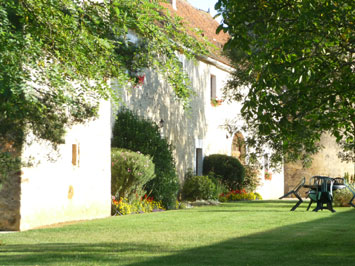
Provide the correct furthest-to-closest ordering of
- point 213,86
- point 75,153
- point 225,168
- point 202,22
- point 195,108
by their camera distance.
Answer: point 202,22 → point 213,86 → point 225,168 → point 195,108 → point 75,153

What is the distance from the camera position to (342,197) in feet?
67.8

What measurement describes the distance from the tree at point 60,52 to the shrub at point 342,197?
462 inches

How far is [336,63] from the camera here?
31.8 ft

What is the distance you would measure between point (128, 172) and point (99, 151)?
4.88 feet

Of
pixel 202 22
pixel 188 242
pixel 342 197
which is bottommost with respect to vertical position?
pixel 188 242

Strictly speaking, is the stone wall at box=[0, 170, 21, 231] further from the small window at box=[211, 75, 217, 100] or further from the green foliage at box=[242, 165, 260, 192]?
the green foliage at box=[242, 165, 260, 192]

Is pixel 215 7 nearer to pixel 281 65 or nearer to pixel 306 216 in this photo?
pixel 281 65

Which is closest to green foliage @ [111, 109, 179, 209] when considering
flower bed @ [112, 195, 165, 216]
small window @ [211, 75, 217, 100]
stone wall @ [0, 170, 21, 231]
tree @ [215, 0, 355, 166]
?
flower bed @ [112, 195, 165, 216]

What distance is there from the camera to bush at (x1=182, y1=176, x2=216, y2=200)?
22.1 meters

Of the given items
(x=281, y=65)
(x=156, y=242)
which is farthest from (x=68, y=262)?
(x=281, y=65)

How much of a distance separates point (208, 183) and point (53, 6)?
1528 cm

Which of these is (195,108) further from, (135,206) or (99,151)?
(99,151)

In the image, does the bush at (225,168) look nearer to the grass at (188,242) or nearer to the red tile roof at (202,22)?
the red tile roof at (202,22)

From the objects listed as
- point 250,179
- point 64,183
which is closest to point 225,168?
point 250,179
